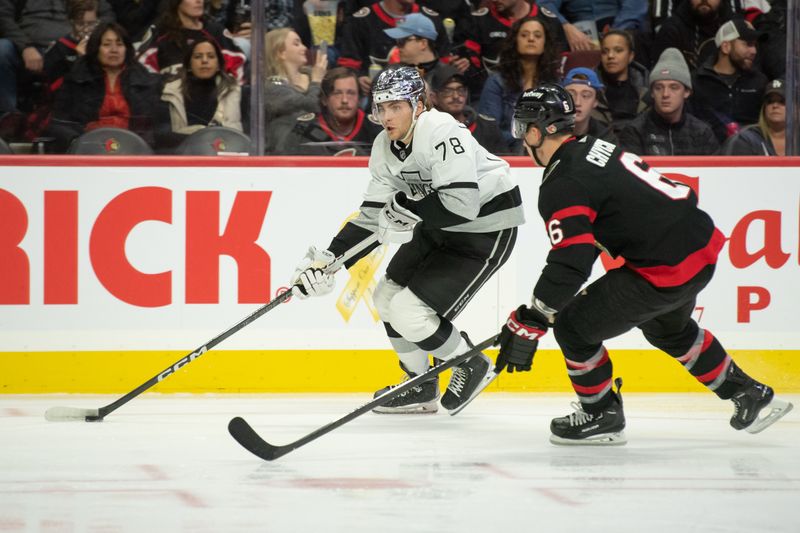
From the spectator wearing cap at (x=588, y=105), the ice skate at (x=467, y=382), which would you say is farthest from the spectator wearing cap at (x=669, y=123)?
the ice skate at (x=467, y=382)

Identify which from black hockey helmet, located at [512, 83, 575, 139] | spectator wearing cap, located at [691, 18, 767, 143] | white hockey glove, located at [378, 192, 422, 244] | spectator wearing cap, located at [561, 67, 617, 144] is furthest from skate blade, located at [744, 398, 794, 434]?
spectator wearing cap, located at [561, 67, 617, 144]

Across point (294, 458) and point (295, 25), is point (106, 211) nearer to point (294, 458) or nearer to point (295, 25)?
point (295, 25)

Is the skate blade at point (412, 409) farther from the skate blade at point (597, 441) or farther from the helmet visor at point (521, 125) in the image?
the helmet visor at point (521, 125)

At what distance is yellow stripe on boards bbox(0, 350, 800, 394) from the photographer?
193 inches

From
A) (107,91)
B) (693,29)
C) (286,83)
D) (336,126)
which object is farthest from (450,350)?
(693,29)

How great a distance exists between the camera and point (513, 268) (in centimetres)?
504

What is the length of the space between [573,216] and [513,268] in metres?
1.73

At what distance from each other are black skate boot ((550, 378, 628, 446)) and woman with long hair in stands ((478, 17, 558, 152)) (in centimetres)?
218

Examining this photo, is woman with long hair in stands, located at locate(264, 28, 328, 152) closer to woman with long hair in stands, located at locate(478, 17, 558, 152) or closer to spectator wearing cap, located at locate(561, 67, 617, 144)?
woman with long hair in stands, located at locate(478, 17, 558, 152)

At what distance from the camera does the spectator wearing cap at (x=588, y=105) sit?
5574mm

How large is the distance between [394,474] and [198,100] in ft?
8.63

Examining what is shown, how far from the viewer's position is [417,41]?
5672 millimetres

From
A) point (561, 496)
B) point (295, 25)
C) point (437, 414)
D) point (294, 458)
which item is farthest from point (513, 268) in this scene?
point (561, 496)

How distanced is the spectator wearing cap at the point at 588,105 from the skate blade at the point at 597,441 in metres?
2.17
